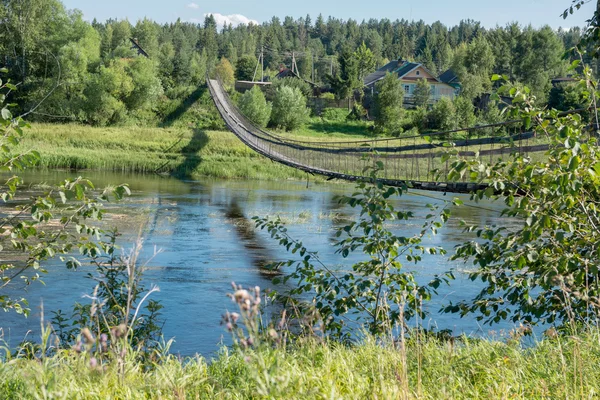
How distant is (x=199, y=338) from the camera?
6477 mm

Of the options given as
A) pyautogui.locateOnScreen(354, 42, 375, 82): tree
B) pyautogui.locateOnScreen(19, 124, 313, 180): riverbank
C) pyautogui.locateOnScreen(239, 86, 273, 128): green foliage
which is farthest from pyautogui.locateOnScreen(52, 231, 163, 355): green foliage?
pyautogui.locateOnScreen(354, 42, 375, 82): tree

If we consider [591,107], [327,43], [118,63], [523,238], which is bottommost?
[523,238]

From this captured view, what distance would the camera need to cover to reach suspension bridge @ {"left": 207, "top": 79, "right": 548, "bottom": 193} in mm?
5691

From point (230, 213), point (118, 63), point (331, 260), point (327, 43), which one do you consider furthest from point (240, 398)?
point (327, 43)

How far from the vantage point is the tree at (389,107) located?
123 ft

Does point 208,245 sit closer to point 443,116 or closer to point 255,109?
point 255,109

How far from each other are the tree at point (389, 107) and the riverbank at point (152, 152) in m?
9.37

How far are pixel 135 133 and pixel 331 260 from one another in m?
22.6

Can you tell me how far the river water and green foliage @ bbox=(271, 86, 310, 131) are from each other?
13697 millimetres

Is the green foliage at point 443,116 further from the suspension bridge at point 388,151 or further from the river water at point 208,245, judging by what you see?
the river water at point 208,245

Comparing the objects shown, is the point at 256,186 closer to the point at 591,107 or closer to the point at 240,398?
the point at 591,107

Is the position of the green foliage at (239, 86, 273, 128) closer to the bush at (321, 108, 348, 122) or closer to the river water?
the bush at (321, 108, 348, 122)

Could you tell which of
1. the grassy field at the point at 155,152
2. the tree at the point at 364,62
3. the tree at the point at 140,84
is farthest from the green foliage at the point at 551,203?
the tree at the point at 364,62

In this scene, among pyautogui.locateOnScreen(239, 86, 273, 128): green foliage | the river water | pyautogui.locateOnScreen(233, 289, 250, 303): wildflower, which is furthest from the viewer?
pyautogui.locateOnScreen(239, 86, 273, 128): green foliage
